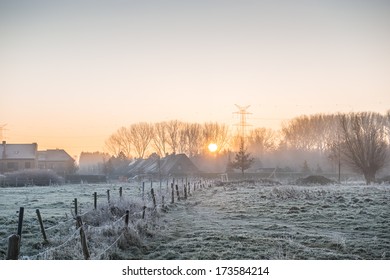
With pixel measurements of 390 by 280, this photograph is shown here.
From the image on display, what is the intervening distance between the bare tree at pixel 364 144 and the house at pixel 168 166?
18236mm

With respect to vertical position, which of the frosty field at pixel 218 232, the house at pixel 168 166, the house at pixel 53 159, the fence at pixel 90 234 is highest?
the house at pixel 53 159

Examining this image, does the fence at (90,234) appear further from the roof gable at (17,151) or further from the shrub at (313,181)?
the roof gable at (17,151)

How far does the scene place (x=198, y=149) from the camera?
124 feet

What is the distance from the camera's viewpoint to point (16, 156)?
42344mm

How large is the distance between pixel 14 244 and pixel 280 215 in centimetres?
969

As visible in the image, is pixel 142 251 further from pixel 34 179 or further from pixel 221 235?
pixel 34 179

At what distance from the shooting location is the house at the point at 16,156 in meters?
40.9

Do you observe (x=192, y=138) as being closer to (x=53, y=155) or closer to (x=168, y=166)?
(x=168, y=166)

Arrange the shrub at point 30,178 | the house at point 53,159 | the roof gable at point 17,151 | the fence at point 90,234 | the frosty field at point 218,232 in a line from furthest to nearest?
the house at point 53,159 → the roof gable at point 17,151 → the shrub at point 30,178 → the frosty field at point 218,232 → the fence at point 90,234

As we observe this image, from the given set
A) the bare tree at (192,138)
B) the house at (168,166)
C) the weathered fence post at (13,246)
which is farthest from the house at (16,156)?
the weathered fence post at (13,246)

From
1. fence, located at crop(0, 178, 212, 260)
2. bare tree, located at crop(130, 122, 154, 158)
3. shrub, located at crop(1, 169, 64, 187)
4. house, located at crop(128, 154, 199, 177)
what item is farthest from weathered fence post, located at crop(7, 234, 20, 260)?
house, located at crop(128, 154, 199, 177)

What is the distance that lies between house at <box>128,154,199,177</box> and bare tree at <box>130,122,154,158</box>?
1453 cm
